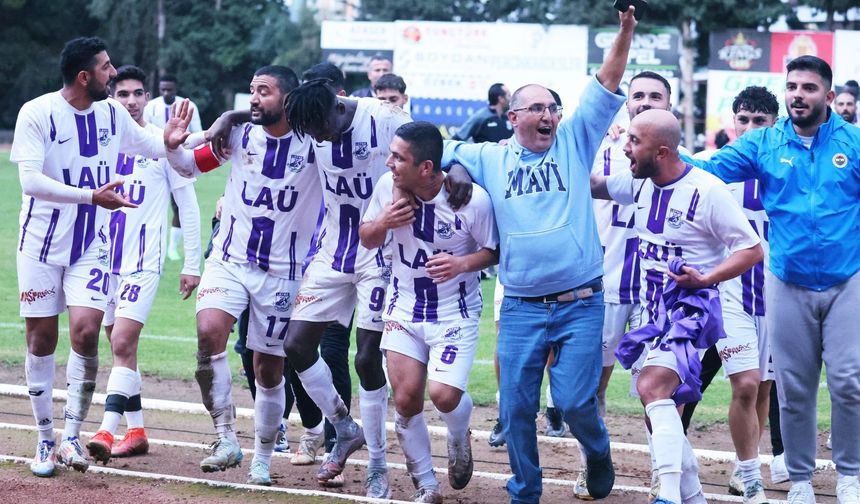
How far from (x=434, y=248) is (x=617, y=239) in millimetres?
1921

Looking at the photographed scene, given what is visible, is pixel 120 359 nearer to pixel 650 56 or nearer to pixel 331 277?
pixel 331 277

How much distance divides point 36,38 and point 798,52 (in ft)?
128

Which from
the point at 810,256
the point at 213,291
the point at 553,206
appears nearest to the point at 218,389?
the point at 213,291

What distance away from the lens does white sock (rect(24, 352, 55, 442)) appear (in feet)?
25.6

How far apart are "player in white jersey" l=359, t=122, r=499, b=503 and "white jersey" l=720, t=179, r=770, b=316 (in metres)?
1.62

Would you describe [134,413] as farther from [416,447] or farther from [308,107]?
[308,107]

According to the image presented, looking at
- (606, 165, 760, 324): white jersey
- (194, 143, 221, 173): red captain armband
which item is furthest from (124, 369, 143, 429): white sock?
(606, 165, 760, 324): white jersey

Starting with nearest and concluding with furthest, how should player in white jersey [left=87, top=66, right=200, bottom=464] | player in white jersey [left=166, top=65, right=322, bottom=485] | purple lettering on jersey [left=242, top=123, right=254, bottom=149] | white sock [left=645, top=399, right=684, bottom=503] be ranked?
white sock [left=645, top=399, right=684, bottom=503] < player in white jersey [left=166, top=65, right=322, bottom=485] < purple lettering on jersey [left=242, top=123, right=254, bottom=149] < player in white jersey [left=87, top=66, right=200, bottom=464]

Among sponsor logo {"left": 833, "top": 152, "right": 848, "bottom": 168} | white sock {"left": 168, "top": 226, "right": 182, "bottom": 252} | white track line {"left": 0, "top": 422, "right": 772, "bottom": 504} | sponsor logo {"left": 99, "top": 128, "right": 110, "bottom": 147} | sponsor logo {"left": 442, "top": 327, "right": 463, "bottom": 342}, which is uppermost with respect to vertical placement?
sponsor logo {"left": 99, "top": 128, "right": 110, "bottom": 147}

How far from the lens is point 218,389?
7570mm

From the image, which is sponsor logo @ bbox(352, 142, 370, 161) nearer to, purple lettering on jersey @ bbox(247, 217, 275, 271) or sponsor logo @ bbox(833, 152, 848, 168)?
purple lettering on jersey @ bbox(247, 217, 275, 271)

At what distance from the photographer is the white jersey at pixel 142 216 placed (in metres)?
8.68

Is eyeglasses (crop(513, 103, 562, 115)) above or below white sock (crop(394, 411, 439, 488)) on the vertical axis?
above

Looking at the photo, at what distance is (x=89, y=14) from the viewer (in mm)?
64875
